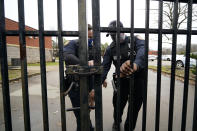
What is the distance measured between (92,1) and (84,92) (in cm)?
77

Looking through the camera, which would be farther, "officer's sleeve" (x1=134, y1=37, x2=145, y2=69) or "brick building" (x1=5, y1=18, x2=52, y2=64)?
"brick building" (x1=5, y1=18, x2=52, y2=64)

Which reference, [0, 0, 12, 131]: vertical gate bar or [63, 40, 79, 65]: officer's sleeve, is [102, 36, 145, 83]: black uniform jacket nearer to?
[63, 40, 79, 65]: officer's sleeve

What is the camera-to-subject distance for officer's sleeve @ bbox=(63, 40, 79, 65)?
1923mm

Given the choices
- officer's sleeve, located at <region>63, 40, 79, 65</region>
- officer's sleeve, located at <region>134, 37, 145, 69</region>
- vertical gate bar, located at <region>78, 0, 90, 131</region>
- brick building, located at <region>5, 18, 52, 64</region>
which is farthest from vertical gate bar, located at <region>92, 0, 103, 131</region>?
brick building, located at <region>5, 18, 52, 64</region>

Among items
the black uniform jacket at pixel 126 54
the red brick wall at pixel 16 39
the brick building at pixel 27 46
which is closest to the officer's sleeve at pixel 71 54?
the black uniform jacket at pixel 126 54

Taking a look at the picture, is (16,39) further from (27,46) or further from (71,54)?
(71,54)

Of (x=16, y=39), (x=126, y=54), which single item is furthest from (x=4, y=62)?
(x=16, y=39)

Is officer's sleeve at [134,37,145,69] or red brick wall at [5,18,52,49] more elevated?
red brick wall at [5,18,52,49]

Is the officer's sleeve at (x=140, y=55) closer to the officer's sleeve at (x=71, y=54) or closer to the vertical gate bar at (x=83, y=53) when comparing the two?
the vertical gate bar at (x=83, y=53)

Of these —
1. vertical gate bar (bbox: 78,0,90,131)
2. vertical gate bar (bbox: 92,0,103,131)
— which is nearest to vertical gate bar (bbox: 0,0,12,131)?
vertical gate bar (bbox: 78,0,90,131)

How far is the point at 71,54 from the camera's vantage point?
1.97m

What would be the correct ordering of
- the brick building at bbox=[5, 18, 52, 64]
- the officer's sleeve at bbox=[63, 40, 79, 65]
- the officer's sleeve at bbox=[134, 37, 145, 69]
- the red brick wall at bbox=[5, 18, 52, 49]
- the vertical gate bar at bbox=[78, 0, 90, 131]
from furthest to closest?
the brick building at bbox=[5, 18, 52, 64], the red brick wall at bbox=[5, 18, 52, 49], the officer's sleeve at bbox=[63, 40, 79, 65], the officer's sleeve at bbox=[134, 37, 145, 69], the vertical gate bar at bbox=[78, 0, 90, 131]

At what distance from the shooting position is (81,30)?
1.10m

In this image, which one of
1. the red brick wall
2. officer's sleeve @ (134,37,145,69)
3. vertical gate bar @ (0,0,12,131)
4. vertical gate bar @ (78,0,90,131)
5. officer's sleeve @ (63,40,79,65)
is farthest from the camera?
the red brick wall
